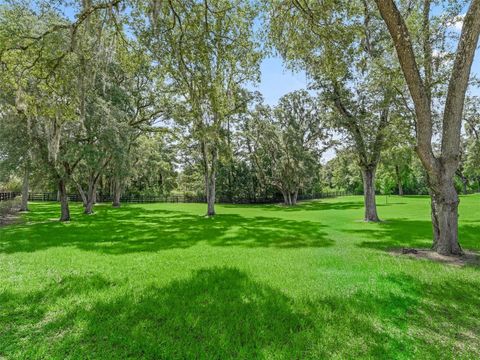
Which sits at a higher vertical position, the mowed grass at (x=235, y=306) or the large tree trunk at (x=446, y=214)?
the large tree trunk at (x=446, y=214)

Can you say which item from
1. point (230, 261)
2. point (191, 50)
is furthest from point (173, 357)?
point (191, 50)

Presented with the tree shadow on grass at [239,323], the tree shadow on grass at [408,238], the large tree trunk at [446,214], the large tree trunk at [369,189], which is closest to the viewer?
the tree shadow on grass at [239,323]

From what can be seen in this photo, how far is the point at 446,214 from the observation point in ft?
21.0

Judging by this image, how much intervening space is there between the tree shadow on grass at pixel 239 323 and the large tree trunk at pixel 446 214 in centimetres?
218

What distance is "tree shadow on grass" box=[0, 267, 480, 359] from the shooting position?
2760 millimetres

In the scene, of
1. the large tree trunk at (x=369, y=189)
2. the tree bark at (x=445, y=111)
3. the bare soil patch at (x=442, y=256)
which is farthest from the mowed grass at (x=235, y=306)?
the large tree trunk at (x=369, y=189)

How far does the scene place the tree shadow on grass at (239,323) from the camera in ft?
9.05

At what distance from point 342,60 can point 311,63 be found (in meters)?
1.19

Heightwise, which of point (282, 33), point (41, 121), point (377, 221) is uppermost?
point (282, 33)

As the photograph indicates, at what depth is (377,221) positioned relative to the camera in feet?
48.5

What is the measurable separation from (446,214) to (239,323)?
5955 millimetres

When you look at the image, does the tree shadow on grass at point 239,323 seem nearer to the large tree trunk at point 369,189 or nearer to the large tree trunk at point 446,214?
the large tree trunk at point 446,214

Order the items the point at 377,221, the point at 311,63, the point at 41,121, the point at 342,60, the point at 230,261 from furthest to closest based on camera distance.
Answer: the point at 377,221
the point at 41,121
the point at 311,63
the point at 342,60
the point at 230,261

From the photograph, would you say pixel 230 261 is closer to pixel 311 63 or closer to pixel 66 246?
pixel 66 246
